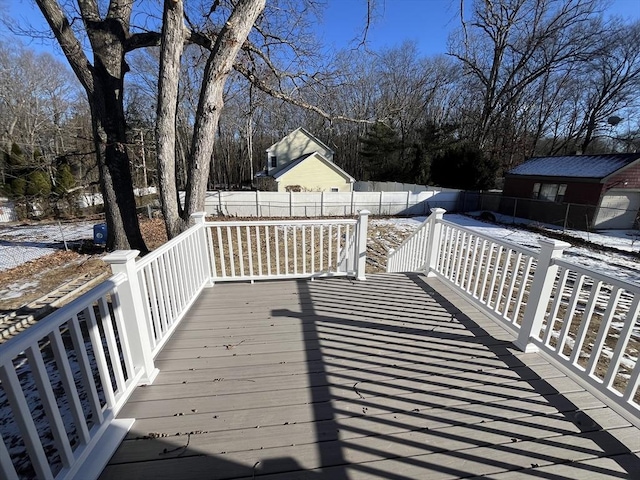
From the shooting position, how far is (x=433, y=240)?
3.73 m

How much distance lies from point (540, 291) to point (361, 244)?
1888 millimetres

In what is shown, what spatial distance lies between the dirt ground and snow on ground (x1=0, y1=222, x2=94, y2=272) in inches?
27.1

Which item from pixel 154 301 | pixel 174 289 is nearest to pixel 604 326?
pixel 154 301

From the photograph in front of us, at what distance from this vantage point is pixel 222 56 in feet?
12.3

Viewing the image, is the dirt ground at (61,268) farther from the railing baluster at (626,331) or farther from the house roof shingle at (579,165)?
the house roof shingle at (579,165)

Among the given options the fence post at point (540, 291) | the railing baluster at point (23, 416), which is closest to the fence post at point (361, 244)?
the fence post at point (540, 291)

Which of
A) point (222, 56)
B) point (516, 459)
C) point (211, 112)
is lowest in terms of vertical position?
point (516, 459)

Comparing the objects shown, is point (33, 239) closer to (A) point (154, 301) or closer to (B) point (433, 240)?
(A) point (154, 301)

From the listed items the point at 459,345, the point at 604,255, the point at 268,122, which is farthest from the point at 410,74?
the point at 459,345

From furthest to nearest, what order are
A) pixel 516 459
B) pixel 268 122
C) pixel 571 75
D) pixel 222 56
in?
pixel 268 122, pixel 571 75, pixel 222 56, pixel 516 459

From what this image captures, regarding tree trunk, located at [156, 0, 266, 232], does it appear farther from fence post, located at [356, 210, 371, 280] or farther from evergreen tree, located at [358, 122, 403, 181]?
evergreen tree, located at [358, 122, 403, 181]

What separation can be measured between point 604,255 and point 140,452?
12.7 m

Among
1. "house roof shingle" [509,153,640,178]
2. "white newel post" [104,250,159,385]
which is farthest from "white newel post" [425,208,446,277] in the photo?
"house roof shingle" [509,153,640,178]

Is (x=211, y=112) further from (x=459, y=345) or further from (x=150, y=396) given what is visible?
(x=459, y=345)
